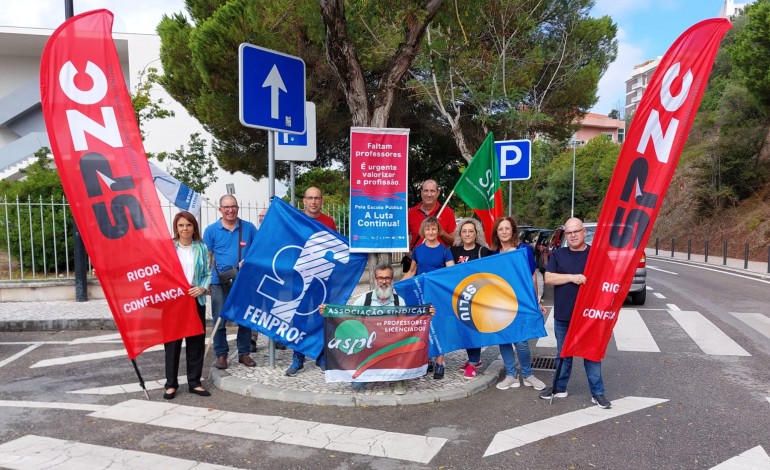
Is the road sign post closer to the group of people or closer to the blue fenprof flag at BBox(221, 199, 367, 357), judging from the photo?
the blue fenprof flag at BBox(221, 199, 367, 357)

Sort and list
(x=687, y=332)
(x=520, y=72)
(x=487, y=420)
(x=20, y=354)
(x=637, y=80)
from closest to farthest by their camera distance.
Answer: (x=487, y=420) → (x=20, y=354) → (x=687, y=332) → (x=520, y=72) → (x=637, y=80)

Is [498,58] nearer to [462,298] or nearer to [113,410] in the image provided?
[462,298]

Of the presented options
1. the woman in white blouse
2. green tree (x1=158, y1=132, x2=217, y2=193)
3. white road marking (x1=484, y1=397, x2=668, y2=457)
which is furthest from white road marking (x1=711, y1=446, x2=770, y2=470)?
green tree (x1=158, y1=132, x2=217, y2=193)

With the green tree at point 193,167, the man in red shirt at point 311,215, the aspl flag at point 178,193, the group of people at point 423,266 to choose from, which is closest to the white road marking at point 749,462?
the group of people at point 423,266

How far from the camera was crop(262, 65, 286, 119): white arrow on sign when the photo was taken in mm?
5887

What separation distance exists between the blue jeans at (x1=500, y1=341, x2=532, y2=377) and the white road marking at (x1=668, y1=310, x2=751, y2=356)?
3126 millimetres

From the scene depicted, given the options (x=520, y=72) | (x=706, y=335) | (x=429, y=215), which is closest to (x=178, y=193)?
(x=429, y=215)

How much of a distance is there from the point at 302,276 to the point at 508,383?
2460mm

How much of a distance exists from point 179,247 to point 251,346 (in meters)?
1.91

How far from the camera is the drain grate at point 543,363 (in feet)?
22.3

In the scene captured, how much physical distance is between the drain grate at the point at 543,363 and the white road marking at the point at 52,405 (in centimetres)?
475

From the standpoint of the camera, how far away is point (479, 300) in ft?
19.6

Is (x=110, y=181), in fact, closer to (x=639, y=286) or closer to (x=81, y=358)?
(x=81, y=358)

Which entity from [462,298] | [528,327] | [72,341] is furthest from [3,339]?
[528,327]
